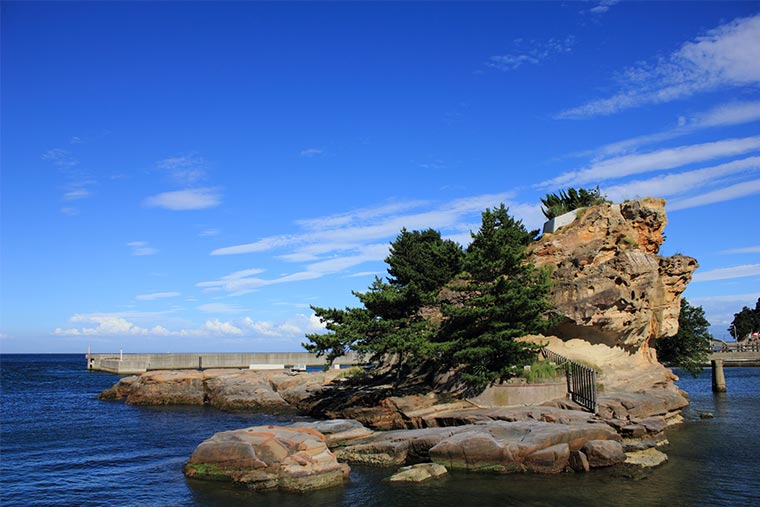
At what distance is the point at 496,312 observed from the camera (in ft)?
111

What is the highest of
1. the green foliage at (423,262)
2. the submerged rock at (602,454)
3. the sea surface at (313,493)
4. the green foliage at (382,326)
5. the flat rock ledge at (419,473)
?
the green foliage at (423,262)

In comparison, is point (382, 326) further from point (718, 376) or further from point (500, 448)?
point (718, 376)

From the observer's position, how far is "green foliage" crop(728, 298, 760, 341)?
13475 cm

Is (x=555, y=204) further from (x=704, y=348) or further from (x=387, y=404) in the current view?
(x=387, y=404)

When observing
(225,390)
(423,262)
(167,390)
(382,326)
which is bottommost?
(167,390)

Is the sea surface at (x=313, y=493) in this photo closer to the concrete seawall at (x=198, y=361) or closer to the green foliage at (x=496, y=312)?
the green foliage at (x=496, y=312)

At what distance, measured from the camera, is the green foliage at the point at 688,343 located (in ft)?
182

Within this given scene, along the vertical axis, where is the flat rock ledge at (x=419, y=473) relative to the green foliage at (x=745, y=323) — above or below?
below

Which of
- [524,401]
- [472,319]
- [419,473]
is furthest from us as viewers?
[472,319]

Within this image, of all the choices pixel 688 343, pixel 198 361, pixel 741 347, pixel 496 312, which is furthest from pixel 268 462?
pixel 741 347

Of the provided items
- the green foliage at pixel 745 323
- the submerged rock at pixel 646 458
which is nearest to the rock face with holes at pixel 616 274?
the submerged rock at pixel 646 458

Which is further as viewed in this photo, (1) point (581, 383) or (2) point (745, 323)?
(2) point (745, 323)

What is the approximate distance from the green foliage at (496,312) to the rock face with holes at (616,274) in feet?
14.4

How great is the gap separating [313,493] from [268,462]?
7.74ft
